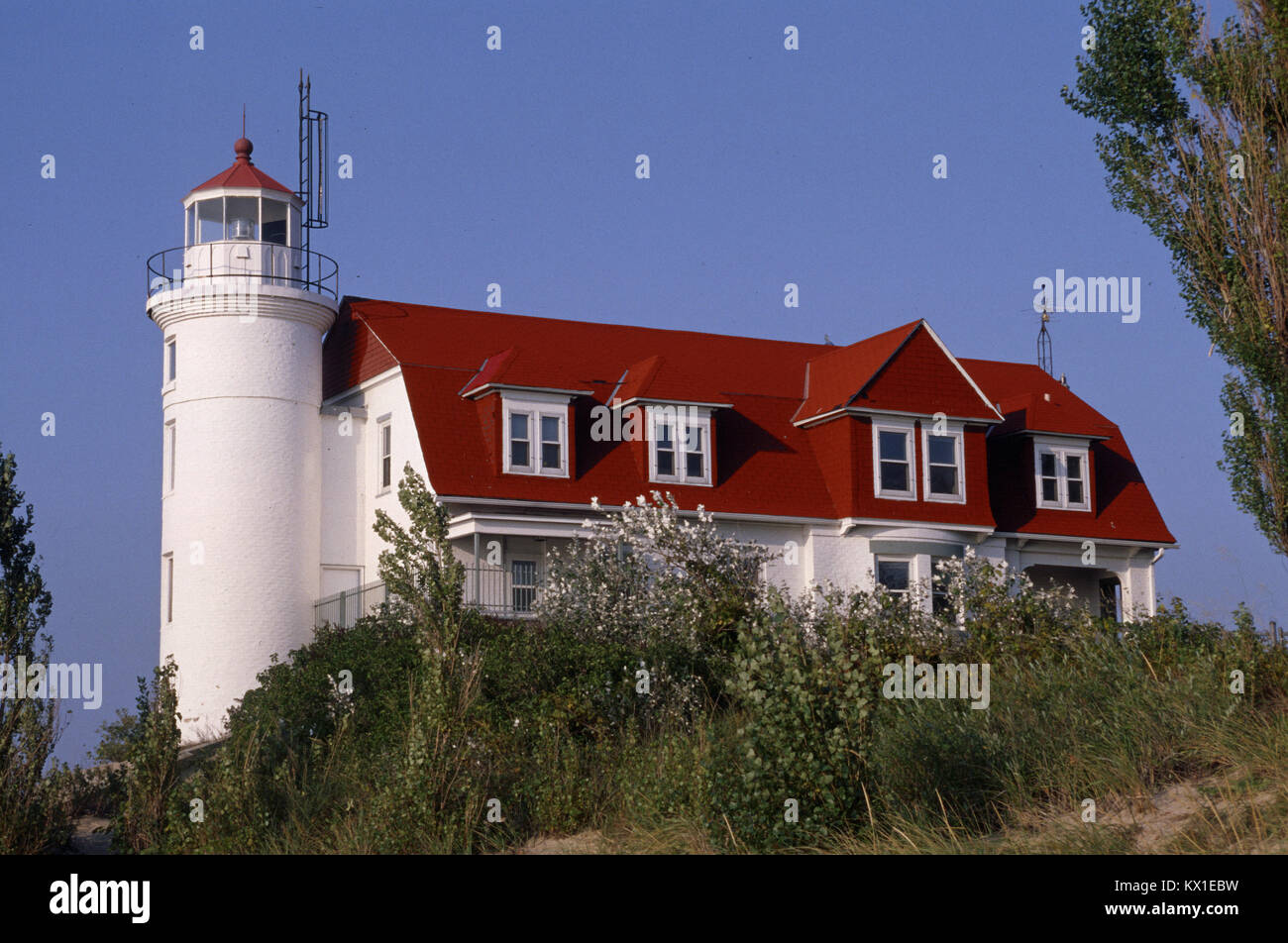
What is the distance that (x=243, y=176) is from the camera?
1261 inches

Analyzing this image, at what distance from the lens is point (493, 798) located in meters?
17.7

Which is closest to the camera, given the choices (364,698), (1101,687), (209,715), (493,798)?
(1101,687)

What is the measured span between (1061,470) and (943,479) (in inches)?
147

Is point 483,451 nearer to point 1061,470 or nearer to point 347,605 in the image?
point 347,605

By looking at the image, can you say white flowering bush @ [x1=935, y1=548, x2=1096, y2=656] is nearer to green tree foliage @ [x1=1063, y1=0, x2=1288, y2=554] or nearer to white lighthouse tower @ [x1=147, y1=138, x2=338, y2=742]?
green tree foliage @ [x1=1063, y1=0, x2=1288, y2=554]

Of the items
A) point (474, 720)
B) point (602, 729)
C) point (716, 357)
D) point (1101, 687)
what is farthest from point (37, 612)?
point (716, 357)

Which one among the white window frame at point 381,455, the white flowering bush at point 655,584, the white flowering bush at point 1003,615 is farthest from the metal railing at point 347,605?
the white flowering bush at point 1003,615

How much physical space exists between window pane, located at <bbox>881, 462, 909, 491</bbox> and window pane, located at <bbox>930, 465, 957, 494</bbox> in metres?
0.61

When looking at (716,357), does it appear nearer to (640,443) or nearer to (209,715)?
(640,443)

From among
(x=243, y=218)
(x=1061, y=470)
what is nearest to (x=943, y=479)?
(x=1061, y=470)

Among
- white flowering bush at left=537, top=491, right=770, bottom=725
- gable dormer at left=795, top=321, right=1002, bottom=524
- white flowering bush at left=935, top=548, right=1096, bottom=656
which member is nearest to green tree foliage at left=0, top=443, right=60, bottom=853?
white flowering bush at left=537, top=491, right=770, bottom=725

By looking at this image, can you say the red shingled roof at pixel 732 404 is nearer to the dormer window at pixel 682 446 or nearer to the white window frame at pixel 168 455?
the dormer window at pixel 682 446

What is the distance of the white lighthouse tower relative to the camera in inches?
1192
